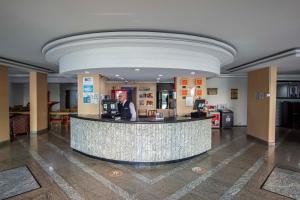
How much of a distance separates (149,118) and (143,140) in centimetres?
78

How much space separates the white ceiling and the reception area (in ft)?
0.05

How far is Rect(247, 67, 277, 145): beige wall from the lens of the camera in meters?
6.70

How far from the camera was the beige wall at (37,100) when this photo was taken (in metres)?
8.38

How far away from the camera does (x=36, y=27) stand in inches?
134

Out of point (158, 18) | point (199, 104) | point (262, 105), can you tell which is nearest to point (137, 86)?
point (199, 104)

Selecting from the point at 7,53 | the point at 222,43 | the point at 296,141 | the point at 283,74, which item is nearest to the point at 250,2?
the point at 222,43

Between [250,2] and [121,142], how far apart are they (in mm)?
3699

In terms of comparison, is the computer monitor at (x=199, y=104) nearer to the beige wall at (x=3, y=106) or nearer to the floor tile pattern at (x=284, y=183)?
the floor tile pattern at (x=284, y=183)

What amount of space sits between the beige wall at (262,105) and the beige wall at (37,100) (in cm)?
893

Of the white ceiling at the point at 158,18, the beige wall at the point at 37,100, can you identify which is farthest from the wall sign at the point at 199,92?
the beige wall at the point at 37,100

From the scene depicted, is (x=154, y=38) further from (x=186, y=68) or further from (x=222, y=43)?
(x=222, y=43)

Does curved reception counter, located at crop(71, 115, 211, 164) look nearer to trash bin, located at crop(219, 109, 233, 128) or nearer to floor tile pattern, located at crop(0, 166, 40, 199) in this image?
floor tile pattern, located at crop(0, 166, 40, 199)

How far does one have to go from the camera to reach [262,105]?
714cm

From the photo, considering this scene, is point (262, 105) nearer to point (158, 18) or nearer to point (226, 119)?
point (226, 119)
